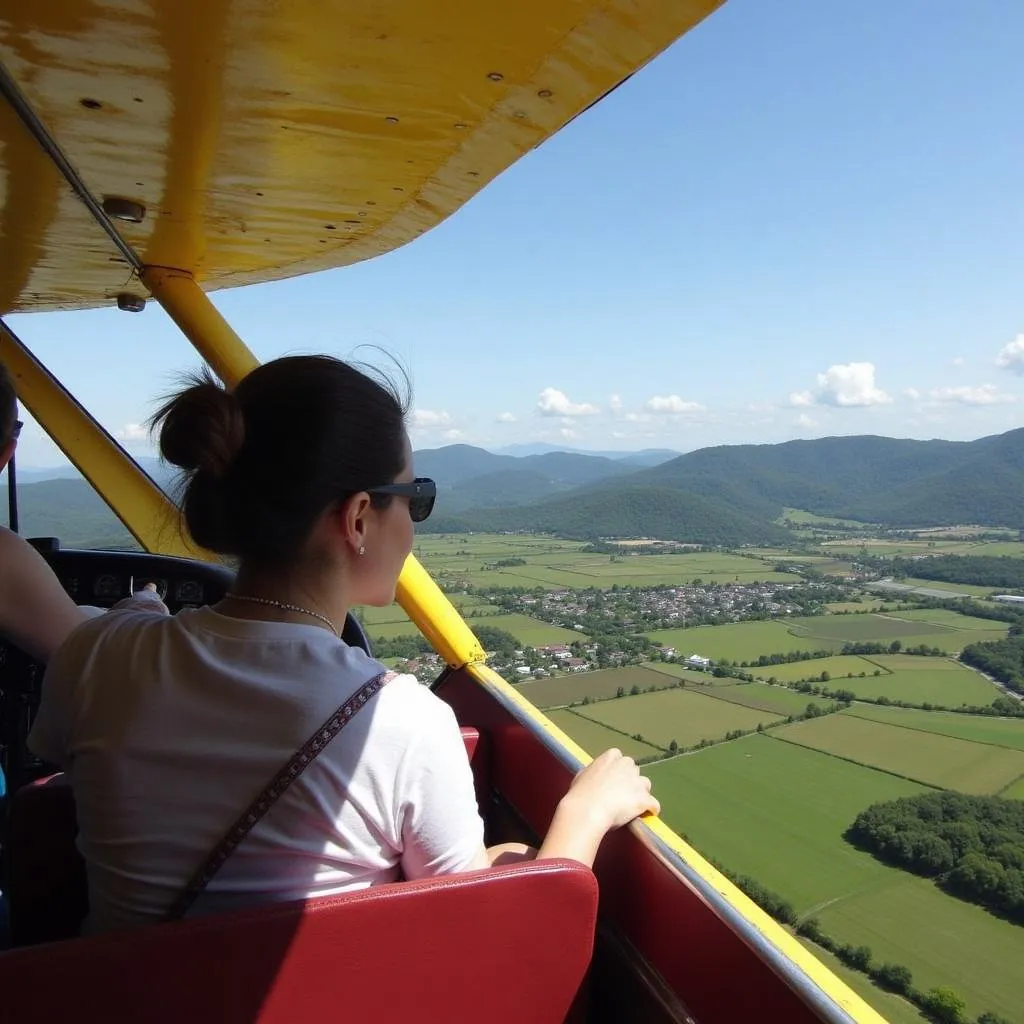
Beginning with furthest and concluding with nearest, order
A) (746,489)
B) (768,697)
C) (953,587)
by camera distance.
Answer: (746,489) < (953,587) < (768,697)

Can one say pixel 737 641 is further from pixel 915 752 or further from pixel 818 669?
pixel 915 752

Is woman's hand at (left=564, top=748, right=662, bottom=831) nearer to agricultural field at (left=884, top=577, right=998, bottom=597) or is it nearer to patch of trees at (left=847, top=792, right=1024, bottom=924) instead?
patch of trees at (left=847, top=792, right=1024, bottom=924)

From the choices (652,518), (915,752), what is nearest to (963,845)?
(915,752)

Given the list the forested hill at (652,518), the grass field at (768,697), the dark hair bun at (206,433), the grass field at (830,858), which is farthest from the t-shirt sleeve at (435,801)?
the forested hill at (652,518)

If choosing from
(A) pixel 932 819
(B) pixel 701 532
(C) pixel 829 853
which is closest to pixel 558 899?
(A) pixel 932 819

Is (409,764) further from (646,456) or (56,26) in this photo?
(646,456)

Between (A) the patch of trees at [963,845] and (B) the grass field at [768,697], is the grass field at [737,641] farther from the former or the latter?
(A) the patch of trees at [963,845]
